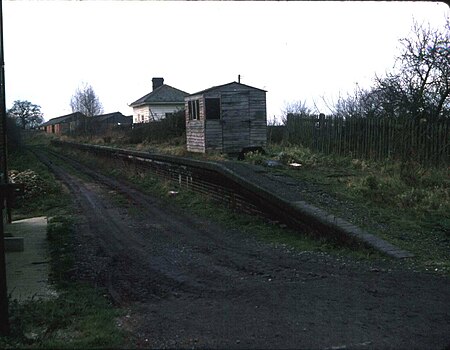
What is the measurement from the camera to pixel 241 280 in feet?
20.7

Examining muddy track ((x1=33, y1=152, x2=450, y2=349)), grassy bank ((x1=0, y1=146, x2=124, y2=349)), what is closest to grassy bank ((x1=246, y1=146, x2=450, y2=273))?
muddy track ((x1=33, y1=152, x2=450, y2=349))

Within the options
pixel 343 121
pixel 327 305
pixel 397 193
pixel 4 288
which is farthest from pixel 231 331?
pixel 343 121

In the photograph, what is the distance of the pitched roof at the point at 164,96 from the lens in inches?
2153

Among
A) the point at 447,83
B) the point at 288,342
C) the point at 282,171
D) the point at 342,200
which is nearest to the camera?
the point at 288,342

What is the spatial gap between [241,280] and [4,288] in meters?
2.75

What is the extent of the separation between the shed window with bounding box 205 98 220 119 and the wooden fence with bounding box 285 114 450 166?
3.27 meters

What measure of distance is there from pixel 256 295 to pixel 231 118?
15.7 metres

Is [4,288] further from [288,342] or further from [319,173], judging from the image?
[319,173]

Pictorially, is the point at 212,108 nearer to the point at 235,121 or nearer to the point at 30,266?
the point at 235,121

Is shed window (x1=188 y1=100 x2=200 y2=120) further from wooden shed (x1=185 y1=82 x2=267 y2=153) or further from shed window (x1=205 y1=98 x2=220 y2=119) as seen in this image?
shed window (x1=205 y1=98 x2=220 y2=119)

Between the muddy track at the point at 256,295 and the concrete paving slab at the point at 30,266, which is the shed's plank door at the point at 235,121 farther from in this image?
the muddy track at the point at 256,295

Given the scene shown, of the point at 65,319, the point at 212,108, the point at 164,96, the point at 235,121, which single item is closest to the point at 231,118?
the point at 235,121

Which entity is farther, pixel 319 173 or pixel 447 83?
pixel 447 83

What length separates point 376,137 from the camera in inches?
636
